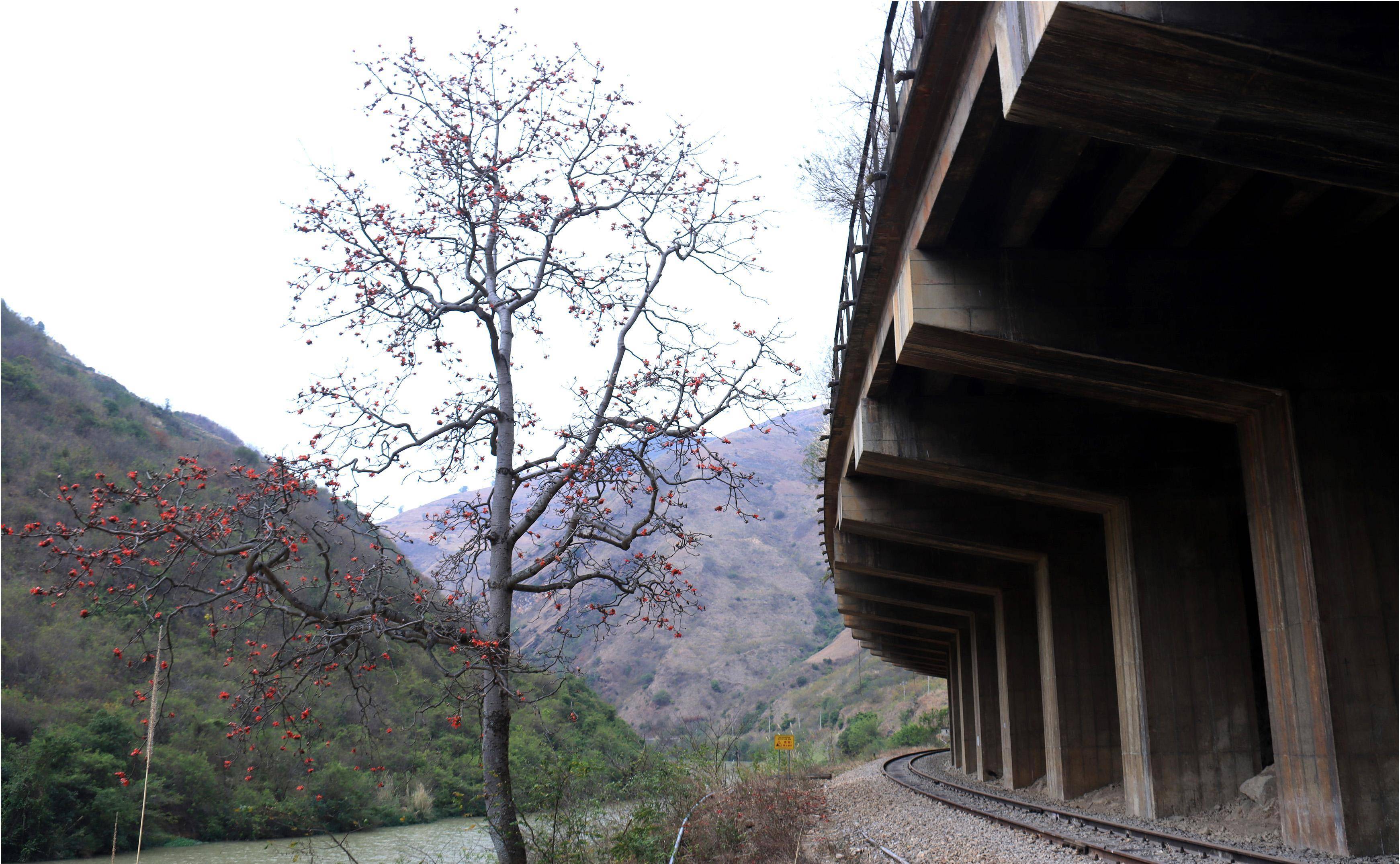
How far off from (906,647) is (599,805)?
35.1 meters

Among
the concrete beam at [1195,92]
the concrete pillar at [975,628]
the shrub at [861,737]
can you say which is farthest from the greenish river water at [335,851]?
the shrub at [861,737]

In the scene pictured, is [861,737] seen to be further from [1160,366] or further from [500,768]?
[500,768]

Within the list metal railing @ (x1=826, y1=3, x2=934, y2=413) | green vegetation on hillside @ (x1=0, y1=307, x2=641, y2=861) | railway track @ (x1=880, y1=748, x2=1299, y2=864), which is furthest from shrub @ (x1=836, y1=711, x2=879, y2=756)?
metal railing @ (x1=826, y1=3, x2=934, y2=413)

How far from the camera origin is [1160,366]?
32.7 ft

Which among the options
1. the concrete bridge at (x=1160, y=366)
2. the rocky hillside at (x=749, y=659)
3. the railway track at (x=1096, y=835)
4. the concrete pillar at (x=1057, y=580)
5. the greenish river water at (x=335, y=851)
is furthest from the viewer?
the rocky hillside at (x=749, y=659)

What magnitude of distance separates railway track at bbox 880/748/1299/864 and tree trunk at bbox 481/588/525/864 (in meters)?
6.33

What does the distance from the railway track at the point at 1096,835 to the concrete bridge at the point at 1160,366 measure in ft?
3.17

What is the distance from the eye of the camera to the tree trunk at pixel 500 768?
353 inches

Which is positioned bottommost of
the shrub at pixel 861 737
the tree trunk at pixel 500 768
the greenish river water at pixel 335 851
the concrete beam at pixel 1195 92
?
the greenish river water at pixel 335 851

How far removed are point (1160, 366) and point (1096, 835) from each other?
6.40 metres

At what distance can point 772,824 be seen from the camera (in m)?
12.0

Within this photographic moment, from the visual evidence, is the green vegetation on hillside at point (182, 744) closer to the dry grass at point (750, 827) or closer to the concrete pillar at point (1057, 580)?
the dry grass at point (750, 827)

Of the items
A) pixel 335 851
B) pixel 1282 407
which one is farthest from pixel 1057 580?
pixel 335 851

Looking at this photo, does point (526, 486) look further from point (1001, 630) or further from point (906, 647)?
point (906, 647)
